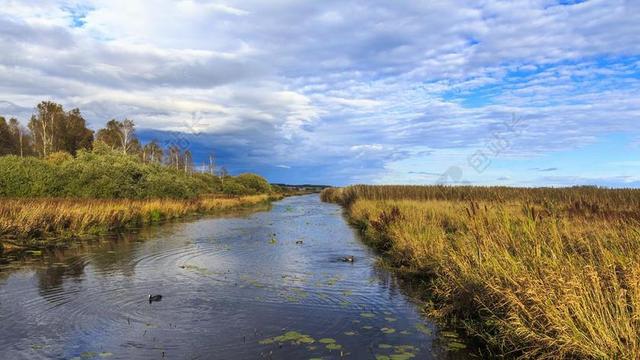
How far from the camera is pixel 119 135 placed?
81562mm

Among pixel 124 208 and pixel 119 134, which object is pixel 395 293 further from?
pixel 119 134

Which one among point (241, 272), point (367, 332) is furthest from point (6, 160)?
point (367, 332)

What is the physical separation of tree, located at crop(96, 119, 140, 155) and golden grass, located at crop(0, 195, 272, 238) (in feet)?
162

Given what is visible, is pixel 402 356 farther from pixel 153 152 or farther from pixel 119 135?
pixel 153 152

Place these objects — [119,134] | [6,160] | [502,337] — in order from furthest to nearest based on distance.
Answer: [119,134] < [6,160] < [502,337]

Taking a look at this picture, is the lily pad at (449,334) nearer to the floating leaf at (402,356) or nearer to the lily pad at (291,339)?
the floating leaf at (402,356)

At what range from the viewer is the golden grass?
18312 mm

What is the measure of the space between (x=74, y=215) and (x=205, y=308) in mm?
15169

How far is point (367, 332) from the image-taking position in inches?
332

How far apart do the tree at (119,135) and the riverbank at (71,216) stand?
165 ft

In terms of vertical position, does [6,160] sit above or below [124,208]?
above

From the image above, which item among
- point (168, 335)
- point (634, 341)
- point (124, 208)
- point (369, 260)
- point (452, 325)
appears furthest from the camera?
point (124, 208)

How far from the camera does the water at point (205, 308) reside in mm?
7465

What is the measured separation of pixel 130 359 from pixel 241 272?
7.27m
